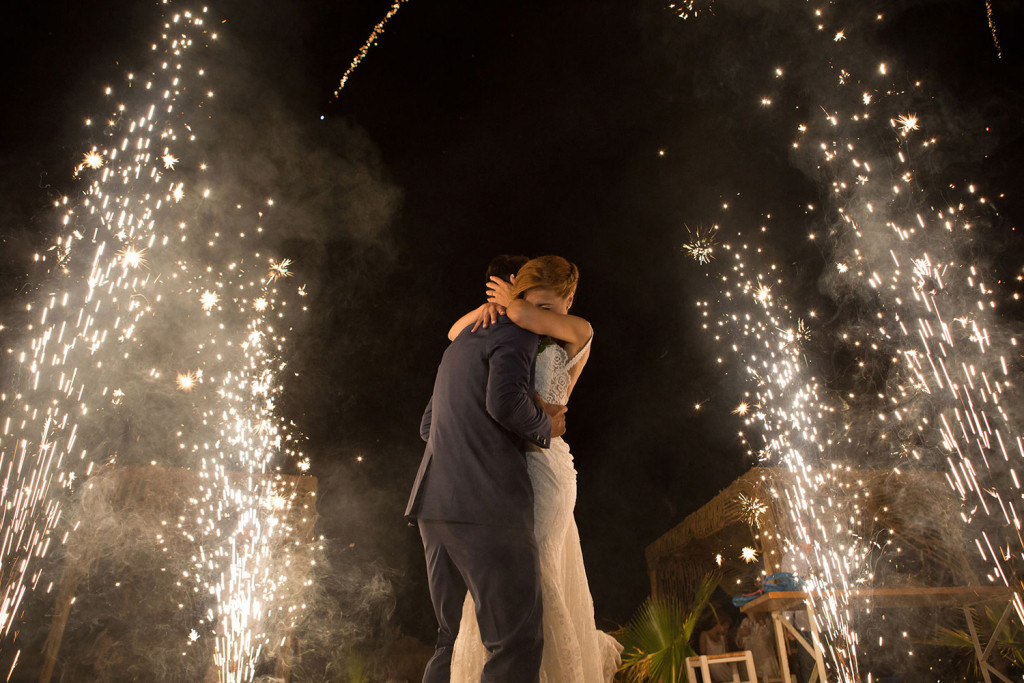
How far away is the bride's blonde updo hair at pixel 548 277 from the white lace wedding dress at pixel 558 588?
23cm

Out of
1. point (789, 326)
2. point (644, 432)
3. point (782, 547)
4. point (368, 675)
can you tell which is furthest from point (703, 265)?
point (368, 675)

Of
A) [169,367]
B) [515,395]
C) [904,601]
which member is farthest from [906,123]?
[169,367]

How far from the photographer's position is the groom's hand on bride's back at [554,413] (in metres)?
2.20

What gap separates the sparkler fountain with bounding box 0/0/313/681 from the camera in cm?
451

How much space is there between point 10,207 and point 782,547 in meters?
7.43

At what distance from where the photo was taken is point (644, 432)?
9867mm

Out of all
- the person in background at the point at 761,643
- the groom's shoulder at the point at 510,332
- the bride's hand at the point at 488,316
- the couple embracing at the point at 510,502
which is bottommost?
the person in background at the point at 761,643

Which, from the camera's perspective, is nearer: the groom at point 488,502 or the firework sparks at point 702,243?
the groom at point 488,502

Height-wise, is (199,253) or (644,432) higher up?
(199,253)

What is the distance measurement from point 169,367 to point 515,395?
16.8ft

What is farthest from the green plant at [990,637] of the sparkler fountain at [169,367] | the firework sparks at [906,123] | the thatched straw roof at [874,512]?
the sparkler fountain at [169,367]

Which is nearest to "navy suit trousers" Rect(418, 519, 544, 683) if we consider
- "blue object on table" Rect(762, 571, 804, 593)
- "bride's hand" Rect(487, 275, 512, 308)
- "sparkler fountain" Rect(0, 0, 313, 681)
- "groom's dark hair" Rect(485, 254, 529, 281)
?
"bride's hand" Rect(487, 275, 512, 308)

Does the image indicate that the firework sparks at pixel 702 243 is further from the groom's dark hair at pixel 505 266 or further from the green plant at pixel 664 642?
the groom's dark hair at pixel 505 266

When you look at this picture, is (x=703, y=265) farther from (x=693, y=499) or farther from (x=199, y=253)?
(x=199, y=253)
